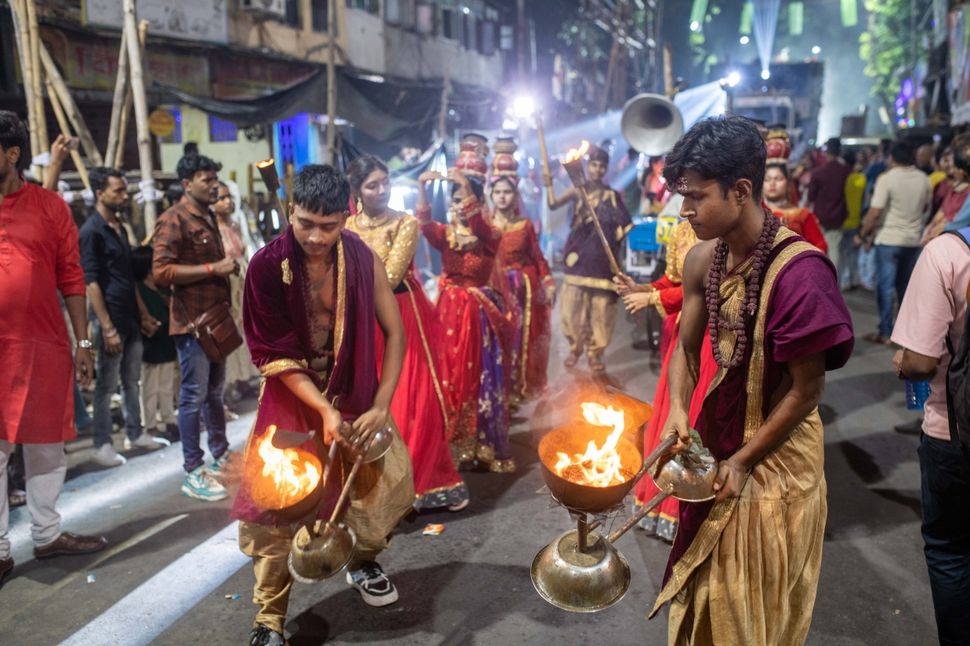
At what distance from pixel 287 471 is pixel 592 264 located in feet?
17.9

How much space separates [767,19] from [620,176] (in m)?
53.5

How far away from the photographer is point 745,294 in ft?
7.43

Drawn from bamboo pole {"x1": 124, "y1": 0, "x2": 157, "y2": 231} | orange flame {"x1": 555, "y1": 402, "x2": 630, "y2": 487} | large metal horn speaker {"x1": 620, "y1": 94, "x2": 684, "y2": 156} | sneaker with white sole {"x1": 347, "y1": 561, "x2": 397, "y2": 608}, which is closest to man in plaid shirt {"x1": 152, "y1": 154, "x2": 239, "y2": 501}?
sneaker with white sole {"x1": 347, "y1": 561, "x2": 397, "y2": 608}

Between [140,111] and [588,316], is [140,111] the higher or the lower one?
the higher one

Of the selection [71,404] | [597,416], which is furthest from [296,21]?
[597,416]

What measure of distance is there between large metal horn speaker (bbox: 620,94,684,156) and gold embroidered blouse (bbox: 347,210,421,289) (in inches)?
202

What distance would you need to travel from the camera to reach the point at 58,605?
12.3 ft

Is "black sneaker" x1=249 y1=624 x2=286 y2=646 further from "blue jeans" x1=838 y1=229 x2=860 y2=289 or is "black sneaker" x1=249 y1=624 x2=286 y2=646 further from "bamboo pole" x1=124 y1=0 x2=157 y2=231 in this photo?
"blue jeans" x1=838 y1=229 x2=860 y2=289

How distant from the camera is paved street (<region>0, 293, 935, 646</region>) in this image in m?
3.49

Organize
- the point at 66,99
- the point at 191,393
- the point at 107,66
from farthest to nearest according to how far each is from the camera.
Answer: the point at 107,66 → the point at 66,99 → the point at 191,393

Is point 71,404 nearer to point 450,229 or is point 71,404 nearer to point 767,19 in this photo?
point 450,229

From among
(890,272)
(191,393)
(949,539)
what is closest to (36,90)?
(191,393)

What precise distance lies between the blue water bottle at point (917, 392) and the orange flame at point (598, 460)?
1.57 m

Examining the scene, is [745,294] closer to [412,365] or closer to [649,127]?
[412,365]
